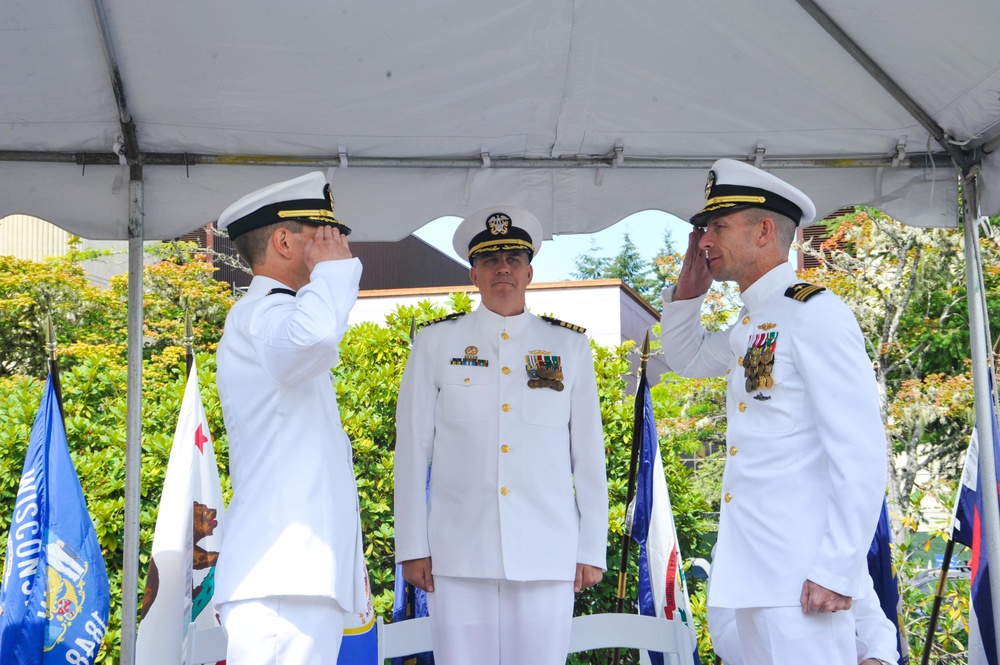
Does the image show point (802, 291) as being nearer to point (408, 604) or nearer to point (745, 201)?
point (745, 201)

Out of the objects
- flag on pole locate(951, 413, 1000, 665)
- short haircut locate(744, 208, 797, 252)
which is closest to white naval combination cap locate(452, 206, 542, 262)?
short haircut locate(744, 208, 797, 252)

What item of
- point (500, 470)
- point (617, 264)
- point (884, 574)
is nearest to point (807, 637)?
point (500, 470)

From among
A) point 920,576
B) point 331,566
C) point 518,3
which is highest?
point 518,3

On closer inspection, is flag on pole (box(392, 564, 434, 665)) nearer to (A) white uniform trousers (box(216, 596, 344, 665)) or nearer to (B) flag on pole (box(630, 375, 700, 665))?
(B) flag on pole (box(630, 375, 700, 665))

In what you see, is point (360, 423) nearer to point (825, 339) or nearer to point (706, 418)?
point (825, 339)

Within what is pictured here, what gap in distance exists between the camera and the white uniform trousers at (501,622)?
3.22 metres

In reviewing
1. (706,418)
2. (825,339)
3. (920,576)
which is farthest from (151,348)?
(825,339)

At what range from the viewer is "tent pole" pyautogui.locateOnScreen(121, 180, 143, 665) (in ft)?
12.2

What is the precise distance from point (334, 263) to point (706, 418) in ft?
28.0

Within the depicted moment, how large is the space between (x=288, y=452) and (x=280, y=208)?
64cm

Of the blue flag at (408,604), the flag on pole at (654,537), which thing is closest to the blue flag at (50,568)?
the blue flag at (408,604)

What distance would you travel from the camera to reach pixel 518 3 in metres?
3.09

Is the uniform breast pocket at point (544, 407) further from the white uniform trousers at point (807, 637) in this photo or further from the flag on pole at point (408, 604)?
the white uniform trousers at point (807, 637)

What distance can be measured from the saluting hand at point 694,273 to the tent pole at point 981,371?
129 cm
